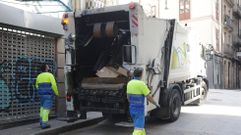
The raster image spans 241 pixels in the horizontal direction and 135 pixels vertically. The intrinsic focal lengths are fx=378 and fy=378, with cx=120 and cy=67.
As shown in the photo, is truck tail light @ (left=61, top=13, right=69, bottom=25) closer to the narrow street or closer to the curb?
the curb

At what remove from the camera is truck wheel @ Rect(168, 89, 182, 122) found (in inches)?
377

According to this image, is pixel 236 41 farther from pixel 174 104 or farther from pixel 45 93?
Result: pixel 45 93

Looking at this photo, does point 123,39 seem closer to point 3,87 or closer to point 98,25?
point 98,25

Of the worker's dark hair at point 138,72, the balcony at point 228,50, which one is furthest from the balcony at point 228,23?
the worker's dark hair at point 138,72

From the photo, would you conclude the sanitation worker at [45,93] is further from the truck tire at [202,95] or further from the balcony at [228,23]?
the balcony at [228,23]

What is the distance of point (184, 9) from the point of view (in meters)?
32.7

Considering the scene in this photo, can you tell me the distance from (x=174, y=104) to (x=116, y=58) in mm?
2076

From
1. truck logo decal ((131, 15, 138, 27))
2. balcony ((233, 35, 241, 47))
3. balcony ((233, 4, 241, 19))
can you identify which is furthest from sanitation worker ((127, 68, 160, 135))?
balcony ((233, 35, 241, 47))

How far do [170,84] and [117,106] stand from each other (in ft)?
6.46

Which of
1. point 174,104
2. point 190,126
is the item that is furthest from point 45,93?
point 190,126

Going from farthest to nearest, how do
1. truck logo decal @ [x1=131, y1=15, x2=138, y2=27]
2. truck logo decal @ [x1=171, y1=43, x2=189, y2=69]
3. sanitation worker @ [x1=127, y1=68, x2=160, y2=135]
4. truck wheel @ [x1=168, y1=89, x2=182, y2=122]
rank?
truck logo decal @ [x1=171, y1=43, x2=189, y2=69]
truck wheel @ [x1=168, y1=89, x2=182, y2=122]
truck logo decal @ [x1=131, y1=15, x2=138, y2=27]
sanitation worker @ [x1=127, y1=68, x2=160, y2=135]

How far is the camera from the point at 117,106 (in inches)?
329

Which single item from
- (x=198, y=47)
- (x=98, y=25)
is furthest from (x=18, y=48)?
(x=198, y=47)

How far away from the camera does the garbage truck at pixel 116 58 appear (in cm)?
820
